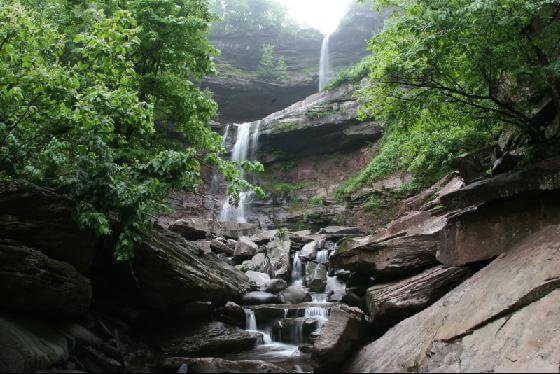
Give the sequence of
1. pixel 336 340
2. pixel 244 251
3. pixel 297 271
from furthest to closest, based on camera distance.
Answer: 1. pixel 244 251
2. pixel 297 271
3. pixel 336 340

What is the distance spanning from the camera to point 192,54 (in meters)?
12.6

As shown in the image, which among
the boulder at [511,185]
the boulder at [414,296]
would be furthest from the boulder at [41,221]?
the boulder at [511,185]

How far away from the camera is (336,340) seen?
664 cm

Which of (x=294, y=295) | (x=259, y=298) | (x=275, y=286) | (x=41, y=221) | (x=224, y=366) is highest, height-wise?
(x=41, y=221)

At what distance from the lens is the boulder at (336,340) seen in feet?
21.3

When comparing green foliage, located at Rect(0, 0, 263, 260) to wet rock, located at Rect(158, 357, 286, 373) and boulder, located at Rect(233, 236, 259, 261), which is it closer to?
wet rock, located at Rect(158, 357, 286, 373)

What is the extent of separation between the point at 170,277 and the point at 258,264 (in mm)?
8664

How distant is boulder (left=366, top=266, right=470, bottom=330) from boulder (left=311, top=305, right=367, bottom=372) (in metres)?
0.73

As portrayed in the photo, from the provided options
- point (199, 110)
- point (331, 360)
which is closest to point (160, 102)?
point (199, 110)

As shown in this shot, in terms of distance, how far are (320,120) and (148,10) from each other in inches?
884

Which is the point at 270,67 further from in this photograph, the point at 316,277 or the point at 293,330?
the point at 293,330

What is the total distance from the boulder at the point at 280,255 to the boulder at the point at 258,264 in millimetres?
214

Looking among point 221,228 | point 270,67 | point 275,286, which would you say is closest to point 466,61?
point 275,286

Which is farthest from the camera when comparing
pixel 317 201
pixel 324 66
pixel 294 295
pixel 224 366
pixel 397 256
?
pixel 324 66
